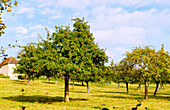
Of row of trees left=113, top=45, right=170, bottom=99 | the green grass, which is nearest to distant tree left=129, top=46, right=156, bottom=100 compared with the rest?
row of trees left=113, top=45, right=170, bottom=99

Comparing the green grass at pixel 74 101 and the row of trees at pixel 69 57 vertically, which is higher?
the row of trees at pixel 69 57

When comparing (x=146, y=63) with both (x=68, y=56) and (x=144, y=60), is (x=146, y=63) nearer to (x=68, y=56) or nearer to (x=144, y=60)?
(x=144, y=60)

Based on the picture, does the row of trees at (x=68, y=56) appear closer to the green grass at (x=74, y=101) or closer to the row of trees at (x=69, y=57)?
the row of trees at (x=69, y=57)

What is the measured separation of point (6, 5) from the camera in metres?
7.57

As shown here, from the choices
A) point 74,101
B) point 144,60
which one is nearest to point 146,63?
point 144,60

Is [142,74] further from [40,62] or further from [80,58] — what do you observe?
[40,62]

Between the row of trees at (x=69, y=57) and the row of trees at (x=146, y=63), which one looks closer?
the row of trees at (x=69, y=57)

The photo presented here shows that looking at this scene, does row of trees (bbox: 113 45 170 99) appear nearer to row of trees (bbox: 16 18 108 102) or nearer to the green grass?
the green grass

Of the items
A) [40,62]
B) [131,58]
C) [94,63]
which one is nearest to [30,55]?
[40,62]

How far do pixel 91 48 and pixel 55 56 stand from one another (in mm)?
4651

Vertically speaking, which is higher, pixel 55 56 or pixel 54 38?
pixel 54 38

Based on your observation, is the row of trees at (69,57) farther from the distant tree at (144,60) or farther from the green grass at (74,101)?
the distant tree at (144,60)

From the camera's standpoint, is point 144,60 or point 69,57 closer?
point 69,57

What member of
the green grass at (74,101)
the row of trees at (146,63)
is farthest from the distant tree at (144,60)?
the green grass at (74,101)
